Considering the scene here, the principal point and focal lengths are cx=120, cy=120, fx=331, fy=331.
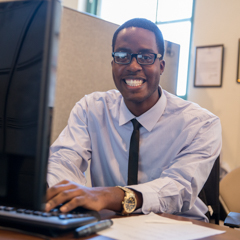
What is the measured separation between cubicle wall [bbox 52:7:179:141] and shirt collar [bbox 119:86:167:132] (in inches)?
30.0

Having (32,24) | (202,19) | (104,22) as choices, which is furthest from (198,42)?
(32,24)

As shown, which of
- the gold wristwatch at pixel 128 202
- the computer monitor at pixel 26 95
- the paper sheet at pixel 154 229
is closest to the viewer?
the computer monitor at pixel 26 95

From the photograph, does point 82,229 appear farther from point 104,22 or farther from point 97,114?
point 104,22

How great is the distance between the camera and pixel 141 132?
1.43 metres

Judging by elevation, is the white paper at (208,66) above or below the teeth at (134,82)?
above

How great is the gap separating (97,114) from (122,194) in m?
0.66

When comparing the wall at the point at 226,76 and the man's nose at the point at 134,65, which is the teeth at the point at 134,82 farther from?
the wall at the point at 226,76

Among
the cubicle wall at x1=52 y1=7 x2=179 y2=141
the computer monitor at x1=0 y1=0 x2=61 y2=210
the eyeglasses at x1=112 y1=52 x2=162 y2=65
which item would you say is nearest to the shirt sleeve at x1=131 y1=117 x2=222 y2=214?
the eyeglasses at x1=112 y1=52 x2=162 y2=65

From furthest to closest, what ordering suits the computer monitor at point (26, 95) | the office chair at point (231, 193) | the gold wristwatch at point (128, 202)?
the office chair at point (231, 193) < the gold wristwatch at point (128, 202) < the computer monitor at point (26, 95)

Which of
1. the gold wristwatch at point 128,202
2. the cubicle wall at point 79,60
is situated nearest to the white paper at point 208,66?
Result: the cubicle wall at point 79,60

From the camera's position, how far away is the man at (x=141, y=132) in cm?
127

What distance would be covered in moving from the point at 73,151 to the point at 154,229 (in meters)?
0.73

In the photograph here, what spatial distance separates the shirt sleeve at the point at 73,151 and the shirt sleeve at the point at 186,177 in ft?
1.19

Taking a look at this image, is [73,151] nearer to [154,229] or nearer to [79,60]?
[154,229]
